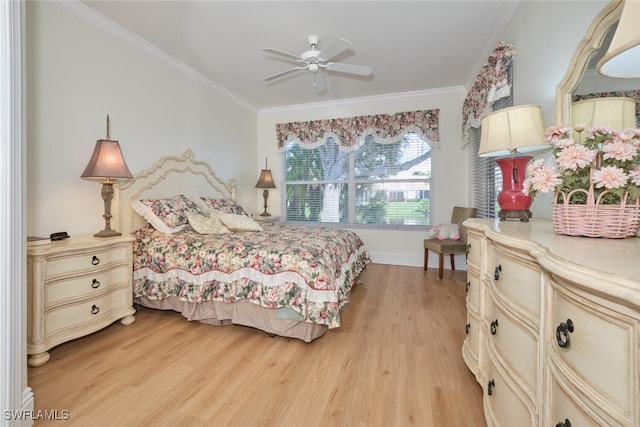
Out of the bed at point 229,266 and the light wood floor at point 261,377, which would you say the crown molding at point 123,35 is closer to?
the bed at point 229,266

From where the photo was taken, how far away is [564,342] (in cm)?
69

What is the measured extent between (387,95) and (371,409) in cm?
409

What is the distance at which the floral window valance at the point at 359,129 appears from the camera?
4199mm

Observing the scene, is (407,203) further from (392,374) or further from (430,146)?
(392,374)

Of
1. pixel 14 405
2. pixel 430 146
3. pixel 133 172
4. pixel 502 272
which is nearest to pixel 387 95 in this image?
pixel 430 146

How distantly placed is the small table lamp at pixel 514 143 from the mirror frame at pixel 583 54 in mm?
120

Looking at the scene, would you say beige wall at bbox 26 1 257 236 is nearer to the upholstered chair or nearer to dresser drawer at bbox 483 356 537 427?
dresser drawer at bbox 483 356 537 427

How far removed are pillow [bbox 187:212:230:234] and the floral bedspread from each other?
0.08 metres

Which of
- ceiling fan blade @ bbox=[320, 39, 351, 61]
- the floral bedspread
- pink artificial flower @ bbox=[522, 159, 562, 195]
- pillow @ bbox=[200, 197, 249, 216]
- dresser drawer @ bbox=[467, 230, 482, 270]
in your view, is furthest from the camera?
pillow @ bbox=[200, 197, 249, 216]

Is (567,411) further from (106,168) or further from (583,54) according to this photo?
(106,168)

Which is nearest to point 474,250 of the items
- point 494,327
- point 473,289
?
point 473,289

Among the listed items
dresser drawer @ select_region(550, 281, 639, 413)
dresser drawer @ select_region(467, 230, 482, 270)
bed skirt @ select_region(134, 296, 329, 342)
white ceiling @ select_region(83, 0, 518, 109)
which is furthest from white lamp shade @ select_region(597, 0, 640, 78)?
white ceiling @ select_region(83, 0, 518, 109)

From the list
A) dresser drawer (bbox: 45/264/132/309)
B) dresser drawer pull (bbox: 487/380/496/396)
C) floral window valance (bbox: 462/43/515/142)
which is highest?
floral window valance (bbox: 462/43/515/142)

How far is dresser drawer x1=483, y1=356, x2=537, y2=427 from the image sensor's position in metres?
0.95
